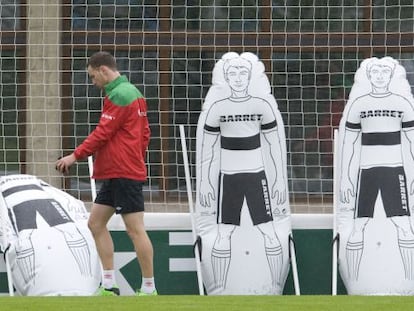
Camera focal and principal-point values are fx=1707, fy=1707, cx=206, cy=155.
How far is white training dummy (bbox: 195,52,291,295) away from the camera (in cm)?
1214

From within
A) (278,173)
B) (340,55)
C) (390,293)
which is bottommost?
(390,293)

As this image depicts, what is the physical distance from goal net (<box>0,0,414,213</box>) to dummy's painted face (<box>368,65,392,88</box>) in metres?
1.18

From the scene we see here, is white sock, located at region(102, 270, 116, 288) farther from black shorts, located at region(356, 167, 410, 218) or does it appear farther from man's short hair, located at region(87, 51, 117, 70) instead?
black shorts, located at region(356, 167, 410, 218)

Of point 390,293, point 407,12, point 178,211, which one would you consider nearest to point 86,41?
point 178,211

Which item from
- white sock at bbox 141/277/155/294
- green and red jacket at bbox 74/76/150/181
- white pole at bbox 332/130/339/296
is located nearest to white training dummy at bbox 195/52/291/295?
white pole at bbox 332/130/339/296

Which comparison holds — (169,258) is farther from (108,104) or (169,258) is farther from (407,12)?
(407,12)

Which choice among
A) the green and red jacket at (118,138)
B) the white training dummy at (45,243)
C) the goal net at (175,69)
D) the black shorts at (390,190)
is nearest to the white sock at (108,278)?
the white training dummy at (45,243)

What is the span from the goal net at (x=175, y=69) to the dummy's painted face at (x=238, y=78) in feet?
4.24

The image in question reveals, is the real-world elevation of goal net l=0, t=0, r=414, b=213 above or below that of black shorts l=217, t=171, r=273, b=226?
above

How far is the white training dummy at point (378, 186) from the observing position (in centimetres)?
1202

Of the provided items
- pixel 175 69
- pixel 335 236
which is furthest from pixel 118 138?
pixel 175 69

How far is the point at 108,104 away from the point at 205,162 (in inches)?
39.7
